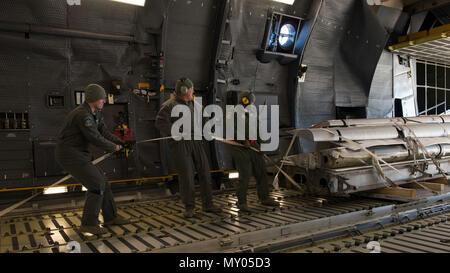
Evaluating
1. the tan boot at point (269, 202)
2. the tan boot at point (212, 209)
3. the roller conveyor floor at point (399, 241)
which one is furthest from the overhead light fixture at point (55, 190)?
the roller conveyor floor at point (399, 241)

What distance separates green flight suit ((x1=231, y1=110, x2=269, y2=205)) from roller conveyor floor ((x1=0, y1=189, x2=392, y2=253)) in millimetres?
268

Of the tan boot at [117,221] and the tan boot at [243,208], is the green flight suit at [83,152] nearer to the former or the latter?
the tan boot at [117,221]

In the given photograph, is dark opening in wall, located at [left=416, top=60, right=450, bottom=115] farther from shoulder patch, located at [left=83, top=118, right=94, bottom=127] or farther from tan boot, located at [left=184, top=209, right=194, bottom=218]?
shoulder patch, located at [left=83, top=118, right=94, bottom=127]

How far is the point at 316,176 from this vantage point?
19.4ft

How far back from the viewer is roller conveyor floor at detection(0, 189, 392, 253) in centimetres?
398

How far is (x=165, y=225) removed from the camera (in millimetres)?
4750

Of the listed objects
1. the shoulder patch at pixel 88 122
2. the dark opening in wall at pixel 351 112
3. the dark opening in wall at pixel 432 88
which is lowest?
the shoulder patch at pixel 88 122

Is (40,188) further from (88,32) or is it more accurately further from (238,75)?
(238,75)

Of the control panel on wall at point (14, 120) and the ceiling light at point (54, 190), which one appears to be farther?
the control panel on wall at point (14, 120)

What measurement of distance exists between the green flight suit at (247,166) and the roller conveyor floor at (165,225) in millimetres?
268

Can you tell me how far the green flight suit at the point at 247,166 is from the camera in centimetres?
541

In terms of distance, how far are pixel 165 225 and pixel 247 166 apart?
4.88 feet

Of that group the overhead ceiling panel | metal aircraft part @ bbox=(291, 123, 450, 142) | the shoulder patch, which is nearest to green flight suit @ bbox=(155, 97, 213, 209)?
the shoulder patch
